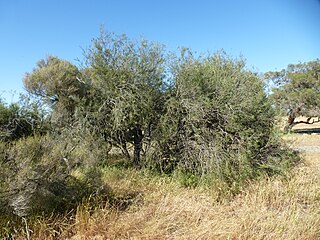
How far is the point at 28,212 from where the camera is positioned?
3840 mm

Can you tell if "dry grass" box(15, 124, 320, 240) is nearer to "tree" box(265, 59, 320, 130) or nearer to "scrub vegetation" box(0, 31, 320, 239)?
"scrub vegetation" box(0, 31, 320, 239)

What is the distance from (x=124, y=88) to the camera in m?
6.91

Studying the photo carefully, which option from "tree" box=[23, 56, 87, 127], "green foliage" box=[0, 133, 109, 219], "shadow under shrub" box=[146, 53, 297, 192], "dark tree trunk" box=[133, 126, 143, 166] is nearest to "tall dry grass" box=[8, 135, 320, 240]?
"green foliage" box=[0, 133, 109, 219]

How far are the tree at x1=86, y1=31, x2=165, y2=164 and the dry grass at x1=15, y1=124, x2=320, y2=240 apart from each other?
170 centimetres

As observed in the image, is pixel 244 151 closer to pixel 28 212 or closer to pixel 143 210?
pixel 143 210

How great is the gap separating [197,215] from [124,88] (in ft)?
12.6

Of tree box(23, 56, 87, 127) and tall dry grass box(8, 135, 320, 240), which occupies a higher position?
tree box(23, 56, 87, 127)

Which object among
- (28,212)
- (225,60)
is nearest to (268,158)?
(225,60)

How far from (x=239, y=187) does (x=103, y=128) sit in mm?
3611

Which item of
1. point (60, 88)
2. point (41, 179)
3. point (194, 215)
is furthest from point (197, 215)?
point (60, 88)

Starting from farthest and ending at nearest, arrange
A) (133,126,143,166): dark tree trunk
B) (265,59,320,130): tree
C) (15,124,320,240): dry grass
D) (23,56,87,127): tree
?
(265,59,320,130): tree → (133,126,143,166): dark tree trunk → (23,56,87,127): tree → (15,124,320,240): dry grass

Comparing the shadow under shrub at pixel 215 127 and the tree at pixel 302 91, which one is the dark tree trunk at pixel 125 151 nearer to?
the shadow under shrub at pixel 215 127

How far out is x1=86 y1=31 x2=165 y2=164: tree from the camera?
6797 millimetres

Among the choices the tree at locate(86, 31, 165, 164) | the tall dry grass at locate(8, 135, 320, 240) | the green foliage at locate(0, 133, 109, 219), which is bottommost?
the tall dry grass at locate(8, 135, 320, 240)
